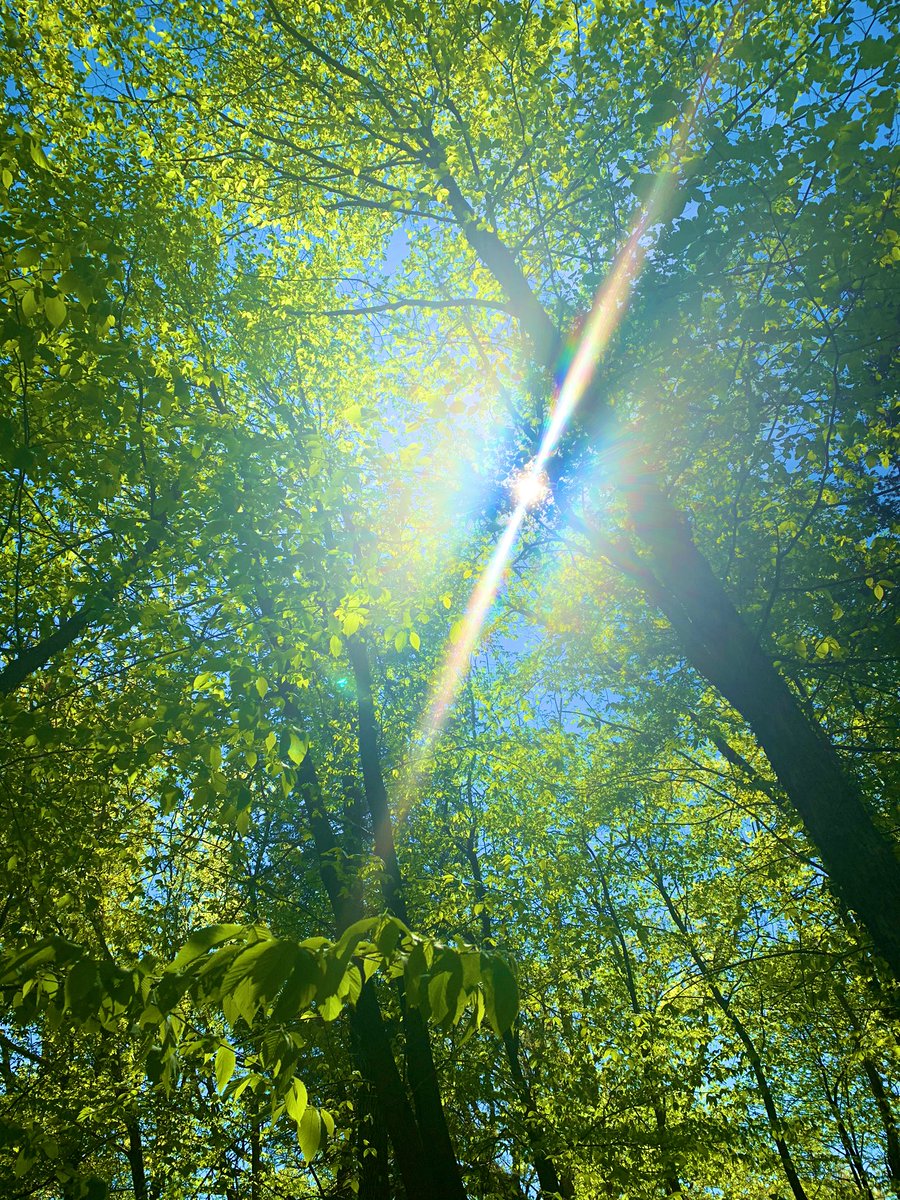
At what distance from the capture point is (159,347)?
32.0 ft

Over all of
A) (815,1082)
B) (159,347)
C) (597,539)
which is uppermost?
(159,347)

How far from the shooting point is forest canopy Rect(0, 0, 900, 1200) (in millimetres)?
4664

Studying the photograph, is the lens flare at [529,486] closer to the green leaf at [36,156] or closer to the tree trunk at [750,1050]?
the green leaf at [36,156]

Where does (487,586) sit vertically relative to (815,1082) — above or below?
above

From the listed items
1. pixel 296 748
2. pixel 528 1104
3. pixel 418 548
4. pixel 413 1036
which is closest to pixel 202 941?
pixel 296 748

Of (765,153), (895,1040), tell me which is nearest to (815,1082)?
(895,1040)

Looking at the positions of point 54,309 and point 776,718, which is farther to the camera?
point 776,718

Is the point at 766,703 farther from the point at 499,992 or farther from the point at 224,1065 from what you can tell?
the point at 224,1065

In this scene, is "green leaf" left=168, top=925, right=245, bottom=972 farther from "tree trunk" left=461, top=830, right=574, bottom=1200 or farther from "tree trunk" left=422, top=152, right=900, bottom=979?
"tree trunk" left=461, top=830, right=574, bottom=1200

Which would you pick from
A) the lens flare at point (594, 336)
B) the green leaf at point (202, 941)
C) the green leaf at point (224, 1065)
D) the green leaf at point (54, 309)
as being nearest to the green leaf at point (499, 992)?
the green leaf at point (202, 941)

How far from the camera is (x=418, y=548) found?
339 inches

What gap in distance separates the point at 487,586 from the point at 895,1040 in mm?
12714

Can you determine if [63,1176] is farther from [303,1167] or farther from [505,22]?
[303,1167]

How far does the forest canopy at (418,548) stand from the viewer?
4.66 m
